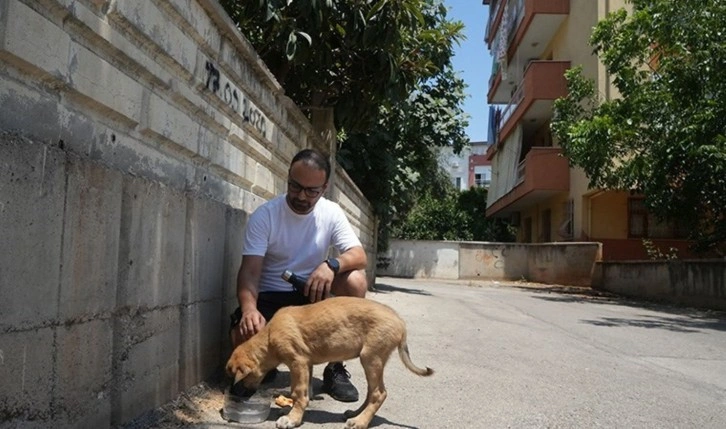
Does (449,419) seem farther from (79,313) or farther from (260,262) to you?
(79,313)

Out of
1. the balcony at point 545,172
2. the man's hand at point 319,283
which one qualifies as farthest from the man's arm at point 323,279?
the balcony at point 545,172

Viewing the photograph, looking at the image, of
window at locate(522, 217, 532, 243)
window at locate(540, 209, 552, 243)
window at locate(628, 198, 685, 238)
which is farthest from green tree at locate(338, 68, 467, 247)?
window at locate(522, 217, 532, 243)

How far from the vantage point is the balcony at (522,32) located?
23656 mm

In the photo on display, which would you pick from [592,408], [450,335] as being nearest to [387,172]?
[450,335]

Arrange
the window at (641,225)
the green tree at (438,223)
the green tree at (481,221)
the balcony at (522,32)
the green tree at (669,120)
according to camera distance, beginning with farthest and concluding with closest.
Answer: the green tree at (438,223) < the green tree at (481,221) < the balcony at (522,32) < the window at (641,225) < the green tree at (669,120)

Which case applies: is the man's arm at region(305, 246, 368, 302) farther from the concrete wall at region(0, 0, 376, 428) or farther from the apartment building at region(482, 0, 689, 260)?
the apartment building at region(482, 0, 689, 260)

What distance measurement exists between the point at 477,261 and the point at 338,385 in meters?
25.5

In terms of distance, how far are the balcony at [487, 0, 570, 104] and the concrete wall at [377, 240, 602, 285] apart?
329 inches

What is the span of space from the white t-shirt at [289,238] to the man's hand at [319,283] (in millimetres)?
242

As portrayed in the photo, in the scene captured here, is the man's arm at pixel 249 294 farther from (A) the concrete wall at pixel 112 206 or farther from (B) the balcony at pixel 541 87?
(B) the balcony at pixel 541 87

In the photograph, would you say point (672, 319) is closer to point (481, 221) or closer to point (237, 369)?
point (237, 369)

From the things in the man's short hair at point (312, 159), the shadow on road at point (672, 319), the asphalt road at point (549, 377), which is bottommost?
the shadow on road at point (672, 319)

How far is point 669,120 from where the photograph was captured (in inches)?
543

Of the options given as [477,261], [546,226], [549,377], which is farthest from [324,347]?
[477,261]
